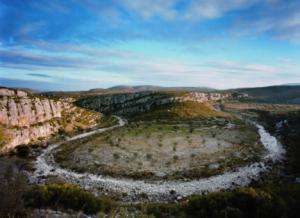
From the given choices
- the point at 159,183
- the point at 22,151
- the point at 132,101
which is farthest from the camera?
the point at 132,101

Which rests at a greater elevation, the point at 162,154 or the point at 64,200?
the point at 64,200

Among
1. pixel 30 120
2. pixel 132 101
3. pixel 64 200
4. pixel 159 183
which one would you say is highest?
pixel 30 120

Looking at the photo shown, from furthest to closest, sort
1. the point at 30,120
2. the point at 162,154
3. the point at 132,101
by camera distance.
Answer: the point at 132,101
the point at 30,120
the point at 162,154

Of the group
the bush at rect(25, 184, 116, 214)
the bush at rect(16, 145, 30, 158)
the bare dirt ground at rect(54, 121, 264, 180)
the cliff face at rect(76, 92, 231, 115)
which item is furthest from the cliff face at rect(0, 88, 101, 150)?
the cliff face at rect(76, 92, 231, 115)

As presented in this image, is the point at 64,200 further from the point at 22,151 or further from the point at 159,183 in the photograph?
the point at 22,151

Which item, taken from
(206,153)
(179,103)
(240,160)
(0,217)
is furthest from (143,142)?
(179,103)

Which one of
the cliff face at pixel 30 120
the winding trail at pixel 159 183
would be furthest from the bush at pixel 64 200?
the cliff face at pixel 30 120

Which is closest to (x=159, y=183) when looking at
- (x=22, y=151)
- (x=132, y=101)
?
(x=22, y=151)

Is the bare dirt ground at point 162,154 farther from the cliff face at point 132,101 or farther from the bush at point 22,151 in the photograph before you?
the cliff face at point 132,101

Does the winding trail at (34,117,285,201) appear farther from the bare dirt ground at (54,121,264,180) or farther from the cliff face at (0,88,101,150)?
the cliff face at (0,88,101,150)
